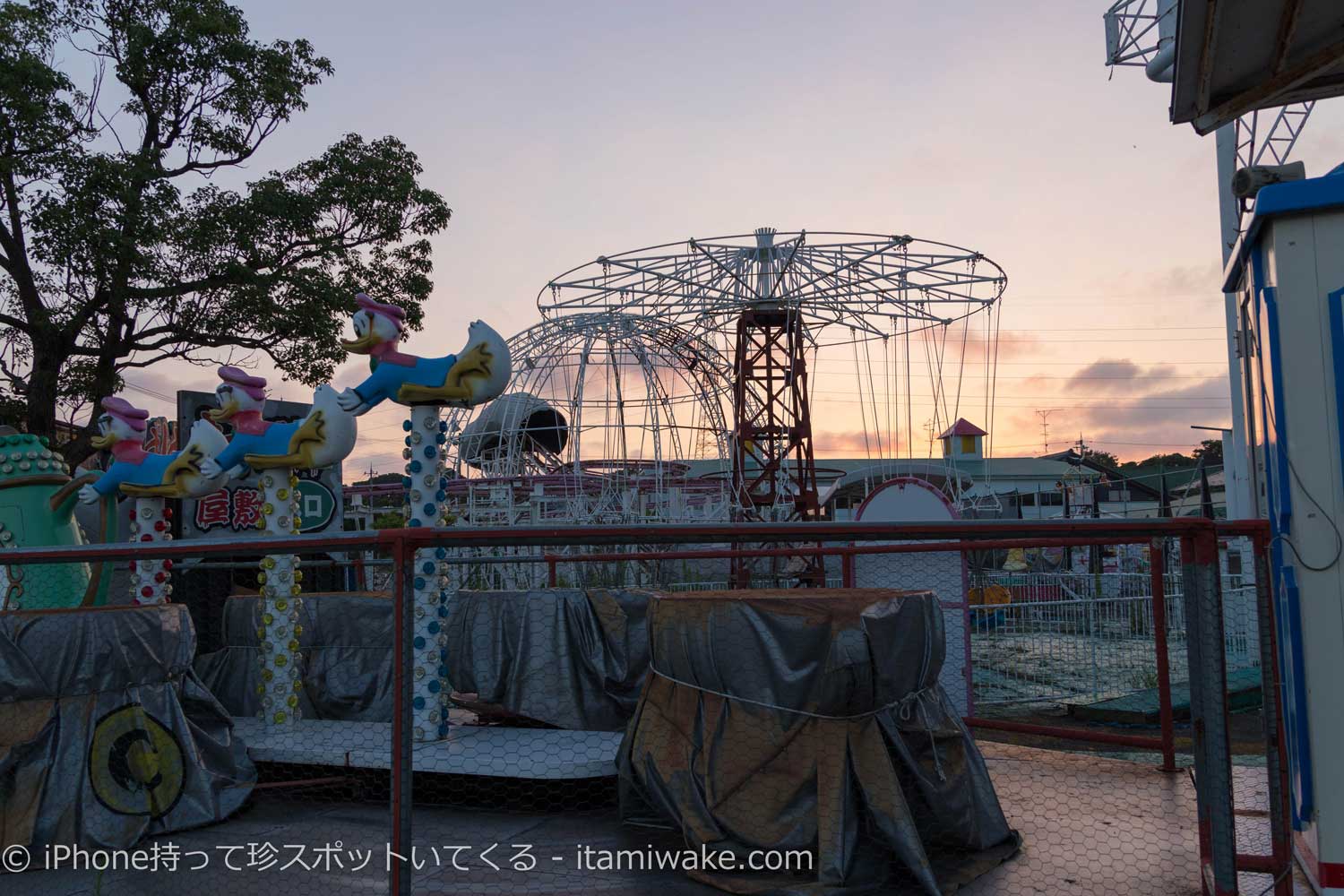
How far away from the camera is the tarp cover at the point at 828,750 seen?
161 inches

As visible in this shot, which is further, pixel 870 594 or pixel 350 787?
pixel 350 787

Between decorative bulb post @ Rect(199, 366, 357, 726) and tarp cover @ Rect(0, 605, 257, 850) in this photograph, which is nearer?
tarp cover @ Rect(0, 605, 257, 850)

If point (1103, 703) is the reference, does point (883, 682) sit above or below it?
above

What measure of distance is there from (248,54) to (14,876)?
14648 millimetres

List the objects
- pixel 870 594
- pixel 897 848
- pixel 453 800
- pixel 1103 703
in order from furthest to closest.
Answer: pixel 1103 703 → pixel 453 800 → pixel 870 594 → pixel 897 848

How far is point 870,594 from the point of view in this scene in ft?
15.3

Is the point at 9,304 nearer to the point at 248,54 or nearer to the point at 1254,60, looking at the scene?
the point at 248,54

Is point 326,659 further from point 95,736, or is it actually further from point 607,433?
point 607,433

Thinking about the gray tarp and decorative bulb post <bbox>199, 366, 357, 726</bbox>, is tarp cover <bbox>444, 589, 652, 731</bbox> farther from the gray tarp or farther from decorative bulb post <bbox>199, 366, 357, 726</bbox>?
decorative bulb post <bbox>199, 366, 357, 726</bbox>

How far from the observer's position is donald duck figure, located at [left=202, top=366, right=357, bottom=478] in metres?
7.68

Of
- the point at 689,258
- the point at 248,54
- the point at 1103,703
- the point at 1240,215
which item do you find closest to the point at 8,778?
the point at 1240,215

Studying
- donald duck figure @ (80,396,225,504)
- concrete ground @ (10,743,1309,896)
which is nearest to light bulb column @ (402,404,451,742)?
concrete ground @ (10,743,1309,896)

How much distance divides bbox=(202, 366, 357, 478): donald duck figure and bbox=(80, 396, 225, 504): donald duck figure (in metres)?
0.14

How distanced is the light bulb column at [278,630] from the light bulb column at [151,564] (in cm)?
73
